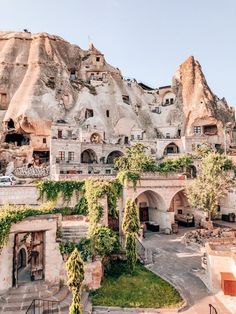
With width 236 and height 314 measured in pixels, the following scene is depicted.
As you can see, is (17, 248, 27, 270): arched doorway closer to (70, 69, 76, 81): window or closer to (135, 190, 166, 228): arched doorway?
(135, 190, 166, 228): arched doorway

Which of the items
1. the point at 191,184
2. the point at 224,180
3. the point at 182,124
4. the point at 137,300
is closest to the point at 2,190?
the point at 137,300

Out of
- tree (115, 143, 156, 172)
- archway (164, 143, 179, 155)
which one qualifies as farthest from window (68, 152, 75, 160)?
archway (164, 143, 179, 155)

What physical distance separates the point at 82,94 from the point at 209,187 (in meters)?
40.5

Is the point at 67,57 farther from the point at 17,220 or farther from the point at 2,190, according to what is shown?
the point at 17,220

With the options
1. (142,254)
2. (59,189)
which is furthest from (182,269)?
(59,189)

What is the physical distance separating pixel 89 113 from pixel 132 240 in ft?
144

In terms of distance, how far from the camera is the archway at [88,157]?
1998 inches

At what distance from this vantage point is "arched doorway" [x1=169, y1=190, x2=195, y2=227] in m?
33.7

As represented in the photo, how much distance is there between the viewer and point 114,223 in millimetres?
29094

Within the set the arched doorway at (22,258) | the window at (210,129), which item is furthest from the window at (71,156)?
the window at (210,129)

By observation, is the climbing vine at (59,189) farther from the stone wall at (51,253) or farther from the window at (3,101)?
the window at (3,101)

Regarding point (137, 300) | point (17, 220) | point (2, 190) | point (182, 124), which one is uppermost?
point (182, 124)

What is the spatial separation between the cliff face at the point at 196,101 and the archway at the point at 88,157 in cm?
2292

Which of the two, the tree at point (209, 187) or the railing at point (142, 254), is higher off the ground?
the tree at point (209, 187)
